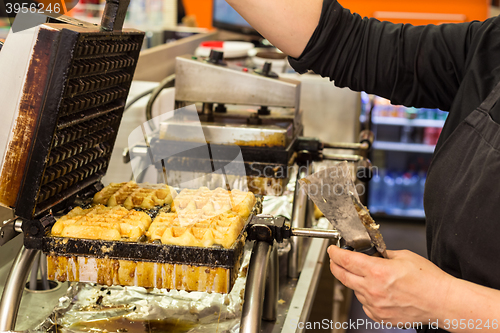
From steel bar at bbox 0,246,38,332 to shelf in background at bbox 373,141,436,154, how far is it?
4275mm

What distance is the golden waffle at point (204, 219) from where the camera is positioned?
885 mm

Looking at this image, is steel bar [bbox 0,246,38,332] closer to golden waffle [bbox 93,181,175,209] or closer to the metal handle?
golden waffle [bbox 93,181,175,209]

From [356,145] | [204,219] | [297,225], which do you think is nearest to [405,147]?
[356,145]

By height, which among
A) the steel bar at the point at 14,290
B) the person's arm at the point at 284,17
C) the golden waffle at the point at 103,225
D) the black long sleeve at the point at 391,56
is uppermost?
the person's arm at the point at 284,17

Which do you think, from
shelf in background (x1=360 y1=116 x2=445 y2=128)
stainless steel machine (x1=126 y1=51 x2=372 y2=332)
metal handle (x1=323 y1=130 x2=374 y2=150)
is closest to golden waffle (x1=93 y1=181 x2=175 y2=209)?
stainless steel machine (x1=126 y1=51 x2=372 y2=332)

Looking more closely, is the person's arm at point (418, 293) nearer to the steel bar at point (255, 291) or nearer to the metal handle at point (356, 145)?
the steel bar at point (255, 291)

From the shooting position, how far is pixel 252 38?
4766 mm

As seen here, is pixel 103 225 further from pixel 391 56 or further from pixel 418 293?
pixel 391 56

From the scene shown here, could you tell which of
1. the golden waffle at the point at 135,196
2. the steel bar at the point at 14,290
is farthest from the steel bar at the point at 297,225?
the steel bar at the point at 14,290

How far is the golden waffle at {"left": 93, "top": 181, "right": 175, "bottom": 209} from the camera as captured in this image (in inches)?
44.7

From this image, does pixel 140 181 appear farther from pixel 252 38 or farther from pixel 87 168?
pixel 252 38

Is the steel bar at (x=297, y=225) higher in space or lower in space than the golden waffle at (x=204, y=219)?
lower

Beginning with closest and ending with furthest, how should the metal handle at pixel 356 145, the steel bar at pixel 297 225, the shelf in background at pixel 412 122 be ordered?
1. the steel bar at pixel 297 225
2. the metal handle at pixel 356 145
3. the shelf in background at pixel 412 122

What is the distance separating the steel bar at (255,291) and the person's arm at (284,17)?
483 mm
